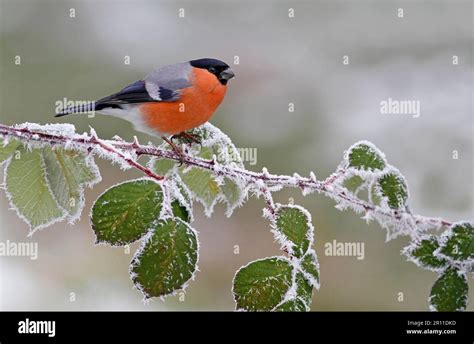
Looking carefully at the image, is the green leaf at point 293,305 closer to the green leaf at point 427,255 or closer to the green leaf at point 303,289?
the green leaf at point 303,289

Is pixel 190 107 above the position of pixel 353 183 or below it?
above

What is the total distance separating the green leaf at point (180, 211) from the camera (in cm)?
106

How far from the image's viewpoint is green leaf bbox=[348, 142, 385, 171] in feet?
4.19

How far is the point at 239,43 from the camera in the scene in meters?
6.64

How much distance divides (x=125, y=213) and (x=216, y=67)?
5.10 ft

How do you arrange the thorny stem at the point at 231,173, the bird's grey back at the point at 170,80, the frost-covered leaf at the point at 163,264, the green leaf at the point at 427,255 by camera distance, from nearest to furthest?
the frost-covered leaf at the point at 163,264 < the thorny stem at the point at 231,173 < the green leaf at the point at 427,255 < the bird's grey back at the point at 170,80

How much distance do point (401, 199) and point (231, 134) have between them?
15.0 feet

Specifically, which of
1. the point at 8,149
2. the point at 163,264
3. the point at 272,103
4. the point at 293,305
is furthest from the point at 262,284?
the point at 272,103

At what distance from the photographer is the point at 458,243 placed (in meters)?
1.23

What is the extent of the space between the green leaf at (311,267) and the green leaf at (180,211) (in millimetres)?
220

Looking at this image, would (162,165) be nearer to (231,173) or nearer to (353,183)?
(231,173)
